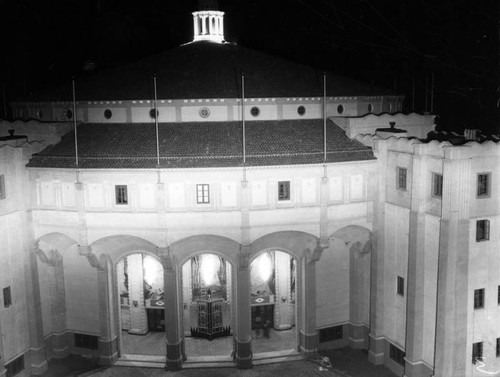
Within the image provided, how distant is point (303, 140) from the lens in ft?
130

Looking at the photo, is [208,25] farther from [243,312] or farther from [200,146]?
[243,312]

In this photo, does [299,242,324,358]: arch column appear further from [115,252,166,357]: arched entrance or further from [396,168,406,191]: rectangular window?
[115,252,166,357]: arched entrance

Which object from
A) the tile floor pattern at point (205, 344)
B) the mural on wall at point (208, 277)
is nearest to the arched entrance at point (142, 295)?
the tile floor pattern at point (205, 344)

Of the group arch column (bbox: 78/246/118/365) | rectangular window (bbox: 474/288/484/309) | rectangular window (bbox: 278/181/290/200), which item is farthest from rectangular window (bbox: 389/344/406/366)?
arch column (bbox: 78/246/118/365)

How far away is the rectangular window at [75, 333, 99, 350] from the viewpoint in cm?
4053

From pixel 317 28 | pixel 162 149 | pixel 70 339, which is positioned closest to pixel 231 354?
pixel 70 339

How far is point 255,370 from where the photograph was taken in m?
38.2

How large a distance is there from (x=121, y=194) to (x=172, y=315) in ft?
28.0

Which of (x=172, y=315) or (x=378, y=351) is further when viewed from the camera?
(x=378, y=351)

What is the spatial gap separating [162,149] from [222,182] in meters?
4.70

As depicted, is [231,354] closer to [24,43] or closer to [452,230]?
[452,230]

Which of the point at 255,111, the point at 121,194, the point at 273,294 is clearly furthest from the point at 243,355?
the point at 255,111

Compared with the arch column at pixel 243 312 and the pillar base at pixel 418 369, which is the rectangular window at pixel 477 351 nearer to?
the pillar base at pixel 418 369

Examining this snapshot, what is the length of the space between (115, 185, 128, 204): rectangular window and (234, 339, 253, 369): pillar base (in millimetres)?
11899
